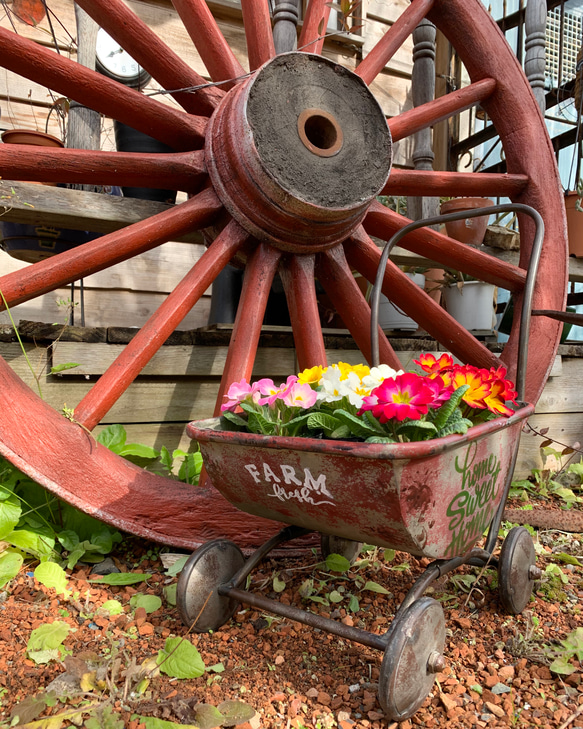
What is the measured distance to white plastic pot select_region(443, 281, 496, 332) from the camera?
2.66 meters

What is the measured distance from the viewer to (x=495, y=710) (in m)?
1.00

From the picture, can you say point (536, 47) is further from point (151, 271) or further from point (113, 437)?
point (113, 437)

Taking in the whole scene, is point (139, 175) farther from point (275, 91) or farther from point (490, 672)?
point (490, 672)

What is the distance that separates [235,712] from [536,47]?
2706 millimetres

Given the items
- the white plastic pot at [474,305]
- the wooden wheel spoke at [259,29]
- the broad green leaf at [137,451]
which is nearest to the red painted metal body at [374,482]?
the broad green leaf at [137,451]

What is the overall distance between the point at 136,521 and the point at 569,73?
14.9ft

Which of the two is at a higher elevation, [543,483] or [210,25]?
[210,25]

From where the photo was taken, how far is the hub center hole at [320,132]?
1472mm

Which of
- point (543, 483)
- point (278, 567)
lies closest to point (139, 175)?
point (278, 567)

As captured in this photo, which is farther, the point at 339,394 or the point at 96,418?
the point at 96,418

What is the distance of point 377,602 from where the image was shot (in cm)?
135

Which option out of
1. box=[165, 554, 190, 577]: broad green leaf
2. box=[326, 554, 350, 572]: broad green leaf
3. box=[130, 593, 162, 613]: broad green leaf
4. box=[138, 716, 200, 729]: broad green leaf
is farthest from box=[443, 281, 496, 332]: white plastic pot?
box=[138, 716, 200, 729]: broad green leaf

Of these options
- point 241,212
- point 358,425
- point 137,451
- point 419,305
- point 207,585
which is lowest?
point 207,585

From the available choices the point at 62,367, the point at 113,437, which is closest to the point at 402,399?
the point at 113,437
